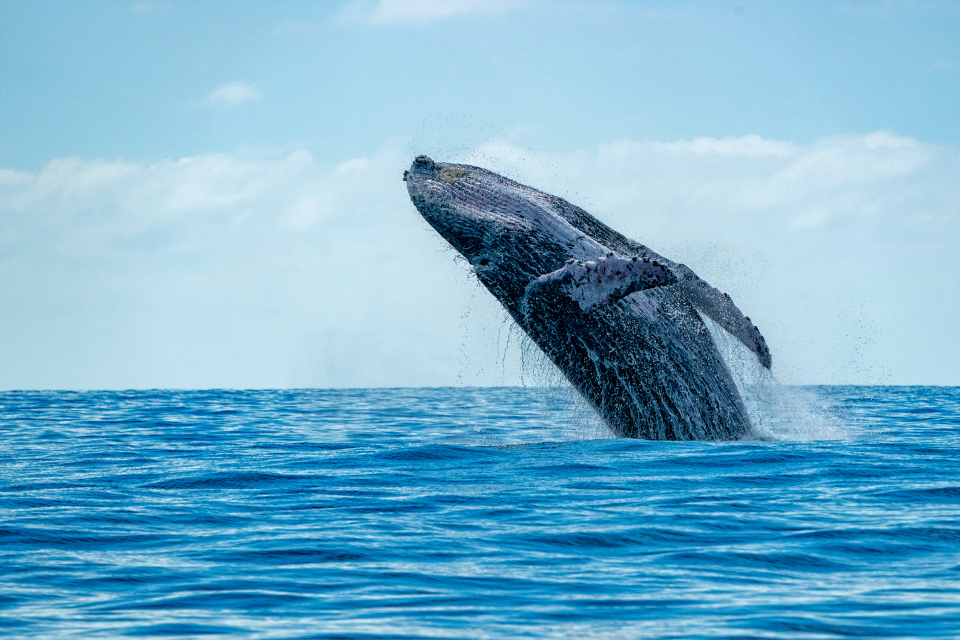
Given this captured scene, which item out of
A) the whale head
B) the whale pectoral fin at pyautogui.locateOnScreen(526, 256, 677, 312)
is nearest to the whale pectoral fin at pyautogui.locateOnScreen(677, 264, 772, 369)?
the whale head

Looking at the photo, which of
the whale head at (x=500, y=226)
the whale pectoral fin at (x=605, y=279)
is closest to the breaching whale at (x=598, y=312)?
the whale head at (x=500, y=226)

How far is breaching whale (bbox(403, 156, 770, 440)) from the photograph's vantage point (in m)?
12.9

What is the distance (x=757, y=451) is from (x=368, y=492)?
5.09 metres

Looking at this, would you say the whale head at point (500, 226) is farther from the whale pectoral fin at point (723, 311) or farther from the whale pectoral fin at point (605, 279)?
the whale pectoral fin at point (723, 311)

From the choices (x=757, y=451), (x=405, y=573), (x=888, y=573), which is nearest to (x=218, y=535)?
(x=405, y=573)

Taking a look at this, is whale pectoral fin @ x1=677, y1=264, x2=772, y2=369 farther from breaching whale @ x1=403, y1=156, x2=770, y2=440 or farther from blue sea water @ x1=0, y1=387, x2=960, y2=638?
blue sea water @ x1=0, y1=387, x2=960, y2=638

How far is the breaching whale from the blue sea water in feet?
2.28

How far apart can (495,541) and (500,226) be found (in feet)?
18.8

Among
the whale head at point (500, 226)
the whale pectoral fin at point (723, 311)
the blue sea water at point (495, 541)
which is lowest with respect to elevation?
the blue sea water at point (495, 541)

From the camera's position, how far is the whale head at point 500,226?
509 inches

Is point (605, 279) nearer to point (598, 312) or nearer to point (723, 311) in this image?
point (598, 312)

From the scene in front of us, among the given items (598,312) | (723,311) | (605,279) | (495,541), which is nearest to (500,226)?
(598,312)

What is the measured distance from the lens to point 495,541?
804 cm

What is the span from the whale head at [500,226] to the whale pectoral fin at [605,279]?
952 mm
